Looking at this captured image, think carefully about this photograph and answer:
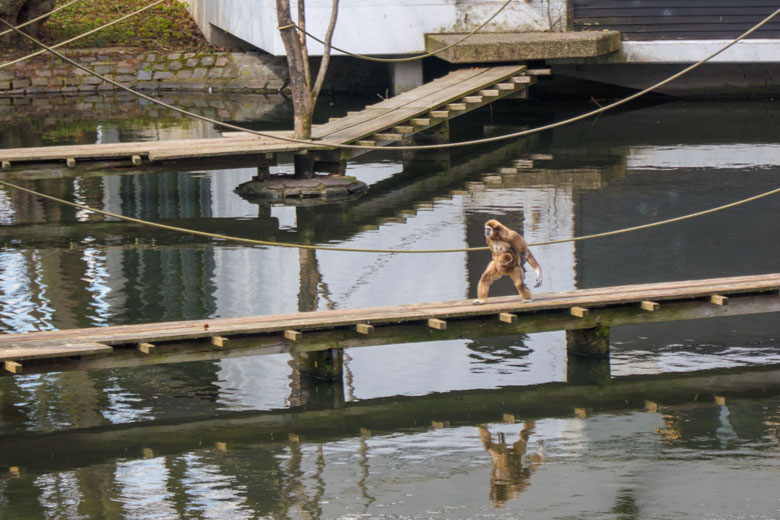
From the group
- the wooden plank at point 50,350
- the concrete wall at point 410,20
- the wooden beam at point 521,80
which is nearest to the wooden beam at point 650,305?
the wooden plank at point 50,350

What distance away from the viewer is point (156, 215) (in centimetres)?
1470

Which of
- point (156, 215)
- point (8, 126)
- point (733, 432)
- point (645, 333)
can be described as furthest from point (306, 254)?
point (8, 126)

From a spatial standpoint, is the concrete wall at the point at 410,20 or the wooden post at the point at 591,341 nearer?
the wooden post at the point at 591,341

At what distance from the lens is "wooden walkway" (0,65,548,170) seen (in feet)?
47.2

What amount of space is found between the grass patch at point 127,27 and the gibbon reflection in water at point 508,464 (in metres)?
20.4

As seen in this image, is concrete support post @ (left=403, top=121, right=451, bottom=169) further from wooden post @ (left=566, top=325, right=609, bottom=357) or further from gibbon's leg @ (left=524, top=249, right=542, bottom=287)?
gibbon's leg @ (left=524, top=249, right=542, bottom=287)

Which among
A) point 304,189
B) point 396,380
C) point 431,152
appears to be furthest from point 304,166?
point 396,380

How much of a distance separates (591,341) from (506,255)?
1.10 metres

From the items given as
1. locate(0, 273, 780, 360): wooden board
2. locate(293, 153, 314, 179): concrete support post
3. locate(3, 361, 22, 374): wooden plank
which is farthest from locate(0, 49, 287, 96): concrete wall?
locate(3, 361, 22, 374): wooden plank

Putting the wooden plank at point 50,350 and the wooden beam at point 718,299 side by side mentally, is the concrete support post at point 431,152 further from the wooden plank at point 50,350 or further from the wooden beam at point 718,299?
the wooden plank at point 50,350

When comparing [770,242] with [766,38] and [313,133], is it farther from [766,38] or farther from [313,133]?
[766,38]

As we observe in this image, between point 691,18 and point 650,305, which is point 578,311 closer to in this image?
point 650,305

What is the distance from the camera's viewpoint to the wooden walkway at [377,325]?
8.10 metres

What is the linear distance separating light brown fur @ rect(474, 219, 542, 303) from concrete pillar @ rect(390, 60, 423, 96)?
13.4 metres
